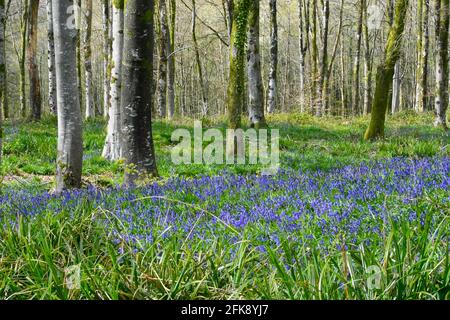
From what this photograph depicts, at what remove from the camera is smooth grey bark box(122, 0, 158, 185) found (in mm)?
7551

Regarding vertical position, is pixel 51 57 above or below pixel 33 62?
above

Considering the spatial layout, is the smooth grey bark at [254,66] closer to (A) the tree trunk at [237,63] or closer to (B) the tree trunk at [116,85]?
(A) the tree trunk at [237,63]

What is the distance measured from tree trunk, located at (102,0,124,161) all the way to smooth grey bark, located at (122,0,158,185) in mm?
2818

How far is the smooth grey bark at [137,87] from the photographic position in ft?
24.8

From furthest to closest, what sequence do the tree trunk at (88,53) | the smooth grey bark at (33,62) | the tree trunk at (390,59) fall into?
1. the tree trunk at (88,53)
2. the smooth grey bark at (33,62)
3. the tree trunk at (390,59)

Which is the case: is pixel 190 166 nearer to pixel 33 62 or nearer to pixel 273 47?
pixel 33 62

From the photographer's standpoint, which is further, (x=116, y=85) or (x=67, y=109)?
(x=116, y=85)

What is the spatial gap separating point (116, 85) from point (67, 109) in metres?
3.14

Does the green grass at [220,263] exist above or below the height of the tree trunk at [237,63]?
below

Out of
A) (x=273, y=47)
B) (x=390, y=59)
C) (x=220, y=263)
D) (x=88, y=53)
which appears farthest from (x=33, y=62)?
(x=220, y=263)

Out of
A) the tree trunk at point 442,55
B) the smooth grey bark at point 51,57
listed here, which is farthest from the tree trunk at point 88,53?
the tree trunk at point 442,55

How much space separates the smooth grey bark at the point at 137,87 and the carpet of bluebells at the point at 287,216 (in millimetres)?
803

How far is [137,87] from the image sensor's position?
766 centimetres

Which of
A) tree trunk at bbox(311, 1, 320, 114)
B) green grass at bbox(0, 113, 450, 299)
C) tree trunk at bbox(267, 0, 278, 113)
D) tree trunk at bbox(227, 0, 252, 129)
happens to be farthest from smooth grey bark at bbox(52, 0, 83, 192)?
tree trunk at bbox(311, 1, 320, 114)
